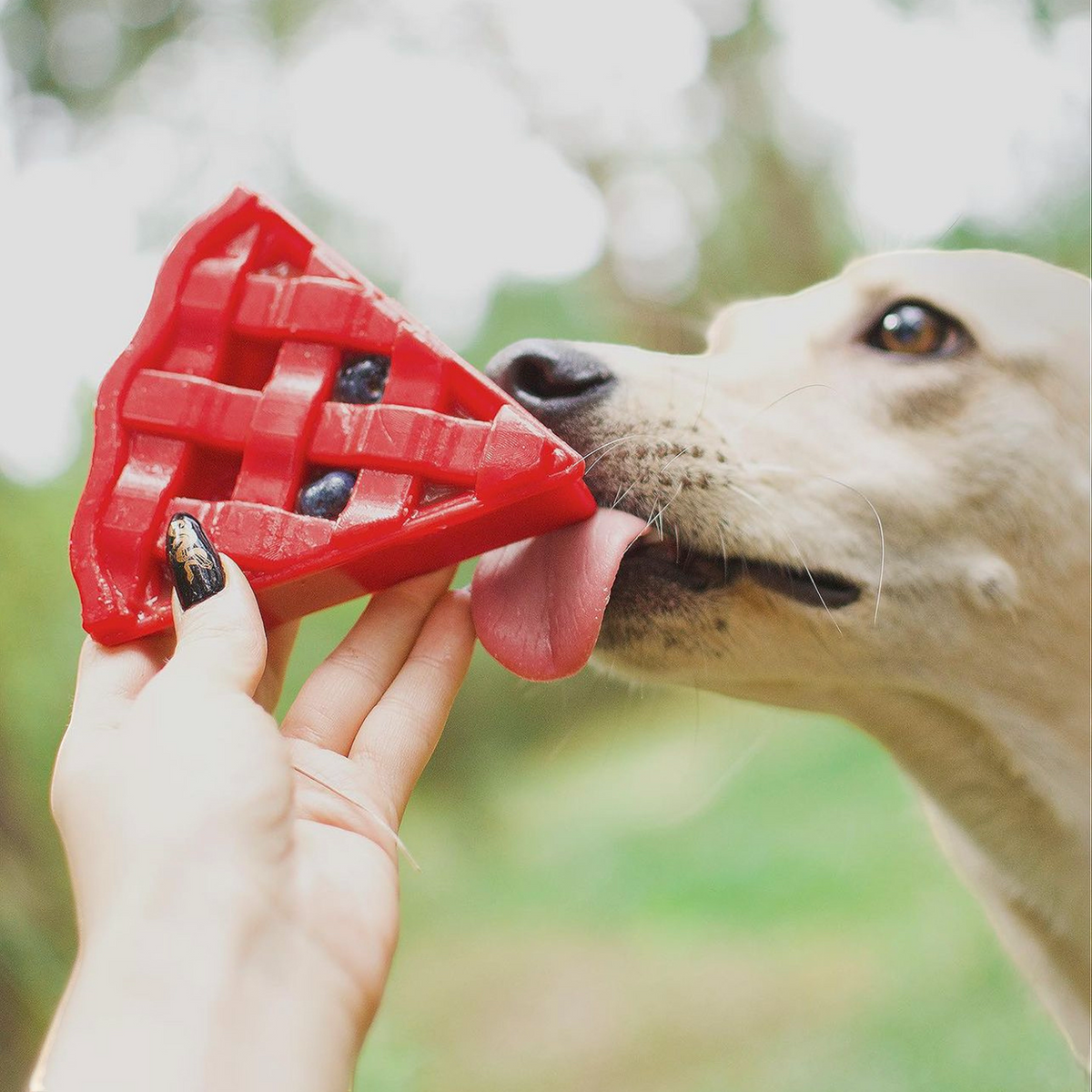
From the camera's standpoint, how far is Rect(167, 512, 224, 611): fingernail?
918 millimetres

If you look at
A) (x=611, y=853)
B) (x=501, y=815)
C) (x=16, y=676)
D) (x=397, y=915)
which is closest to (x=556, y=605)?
(x=397, y=915)

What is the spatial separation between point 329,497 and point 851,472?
1.97 feet

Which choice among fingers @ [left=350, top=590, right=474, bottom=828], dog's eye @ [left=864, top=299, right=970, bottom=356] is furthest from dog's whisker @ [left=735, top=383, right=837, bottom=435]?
fingers @ [left=350, top=590, right=474, bottom=828]

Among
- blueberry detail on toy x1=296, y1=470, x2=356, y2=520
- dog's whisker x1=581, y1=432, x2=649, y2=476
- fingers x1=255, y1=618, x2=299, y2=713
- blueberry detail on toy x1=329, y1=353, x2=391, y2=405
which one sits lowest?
fingers x1=255, y1=618, x2=299, y2=713

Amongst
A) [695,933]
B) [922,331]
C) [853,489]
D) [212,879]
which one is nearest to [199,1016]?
[212,879]

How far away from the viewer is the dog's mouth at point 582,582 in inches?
37.8

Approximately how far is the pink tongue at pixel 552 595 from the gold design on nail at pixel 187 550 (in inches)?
11.4

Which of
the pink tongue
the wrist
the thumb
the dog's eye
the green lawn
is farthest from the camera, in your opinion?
the green lawn

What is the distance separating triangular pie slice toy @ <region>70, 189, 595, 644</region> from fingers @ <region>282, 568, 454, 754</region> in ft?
0.24

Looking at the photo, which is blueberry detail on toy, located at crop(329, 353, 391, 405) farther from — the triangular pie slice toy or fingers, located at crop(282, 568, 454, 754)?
fingers, located at crop(282, 568, 454, 754)

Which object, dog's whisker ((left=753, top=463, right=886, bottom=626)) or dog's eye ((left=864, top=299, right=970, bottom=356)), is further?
dog's eye ((left=864, top=299, right=970, bottom=356))

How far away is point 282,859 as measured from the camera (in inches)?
32.0

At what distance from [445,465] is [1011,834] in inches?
36.4

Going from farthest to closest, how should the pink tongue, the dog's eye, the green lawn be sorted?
1. the green lawn
2. the dog's eye
3. the pink tongue
